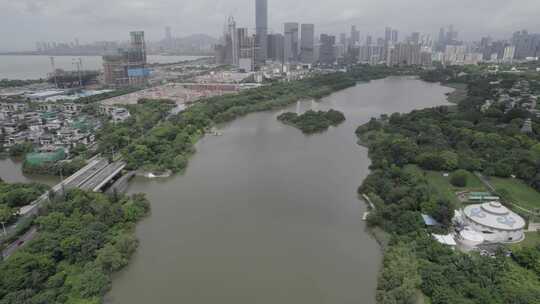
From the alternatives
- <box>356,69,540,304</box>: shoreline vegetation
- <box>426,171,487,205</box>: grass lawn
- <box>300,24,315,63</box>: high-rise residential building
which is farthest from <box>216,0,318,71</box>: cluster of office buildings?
<box>426,171,487,205</box>: grass lawn

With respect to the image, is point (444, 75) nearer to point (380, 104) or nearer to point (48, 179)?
point (380, 104)

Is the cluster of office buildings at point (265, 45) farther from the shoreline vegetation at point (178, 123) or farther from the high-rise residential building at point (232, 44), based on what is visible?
the shoreline vegetation at point (178, 123)

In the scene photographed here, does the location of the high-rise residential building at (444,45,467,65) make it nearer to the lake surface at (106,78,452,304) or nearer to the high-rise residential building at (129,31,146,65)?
the high-rise residential building at (129,31,146,65)

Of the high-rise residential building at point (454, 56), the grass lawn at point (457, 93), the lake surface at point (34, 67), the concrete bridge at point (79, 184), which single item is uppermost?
the high-rise residential building at point (454, 56)

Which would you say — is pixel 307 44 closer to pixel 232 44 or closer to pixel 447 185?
pixel 232 44

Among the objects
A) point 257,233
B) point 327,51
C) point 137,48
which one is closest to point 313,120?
point 257,233

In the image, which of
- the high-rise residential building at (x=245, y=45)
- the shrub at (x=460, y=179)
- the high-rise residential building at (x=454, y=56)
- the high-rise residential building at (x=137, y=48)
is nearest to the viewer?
the shrub at (x=460, y=179)

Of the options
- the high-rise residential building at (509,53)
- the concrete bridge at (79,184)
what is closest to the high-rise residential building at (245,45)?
the concrete bridge at (79,184)
